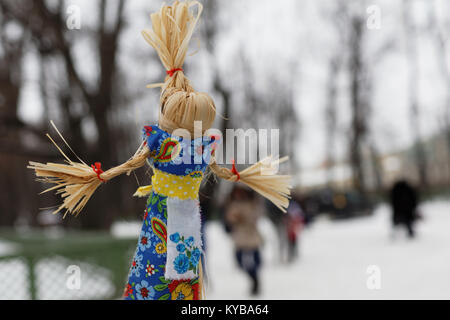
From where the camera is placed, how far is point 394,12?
63.7 feet

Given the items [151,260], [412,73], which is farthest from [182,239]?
[412,73]

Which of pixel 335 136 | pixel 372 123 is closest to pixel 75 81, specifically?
pixel 372 123

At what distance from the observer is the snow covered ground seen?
230 inches

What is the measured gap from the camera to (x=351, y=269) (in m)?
7.68

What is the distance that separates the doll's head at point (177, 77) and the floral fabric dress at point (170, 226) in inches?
4.1

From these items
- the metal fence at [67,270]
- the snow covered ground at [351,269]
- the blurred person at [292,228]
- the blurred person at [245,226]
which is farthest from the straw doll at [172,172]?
the blurred person at [292,228]

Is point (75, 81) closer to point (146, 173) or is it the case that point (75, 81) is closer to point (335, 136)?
point (146, 173)

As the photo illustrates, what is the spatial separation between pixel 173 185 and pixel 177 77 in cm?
66

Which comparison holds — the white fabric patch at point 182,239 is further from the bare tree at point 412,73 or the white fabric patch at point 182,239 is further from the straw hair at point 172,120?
the bare tree at point 412,73

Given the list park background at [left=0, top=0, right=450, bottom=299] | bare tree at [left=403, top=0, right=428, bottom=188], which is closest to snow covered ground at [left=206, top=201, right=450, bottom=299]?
park background at [left=0, top=0, right=450, bottom=299]

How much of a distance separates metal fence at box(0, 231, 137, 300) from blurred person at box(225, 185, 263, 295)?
5.61ft

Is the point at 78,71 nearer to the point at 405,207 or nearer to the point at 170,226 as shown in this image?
the point at 170,226

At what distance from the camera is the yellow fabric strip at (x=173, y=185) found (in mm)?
2564

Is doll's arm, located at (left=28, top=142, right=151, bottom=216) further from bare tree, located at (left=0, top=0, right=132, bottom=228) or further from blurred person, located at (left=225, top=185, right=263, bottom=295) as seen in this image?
bare tree, located at (left=0, top=0, right=132, bottom=228)
